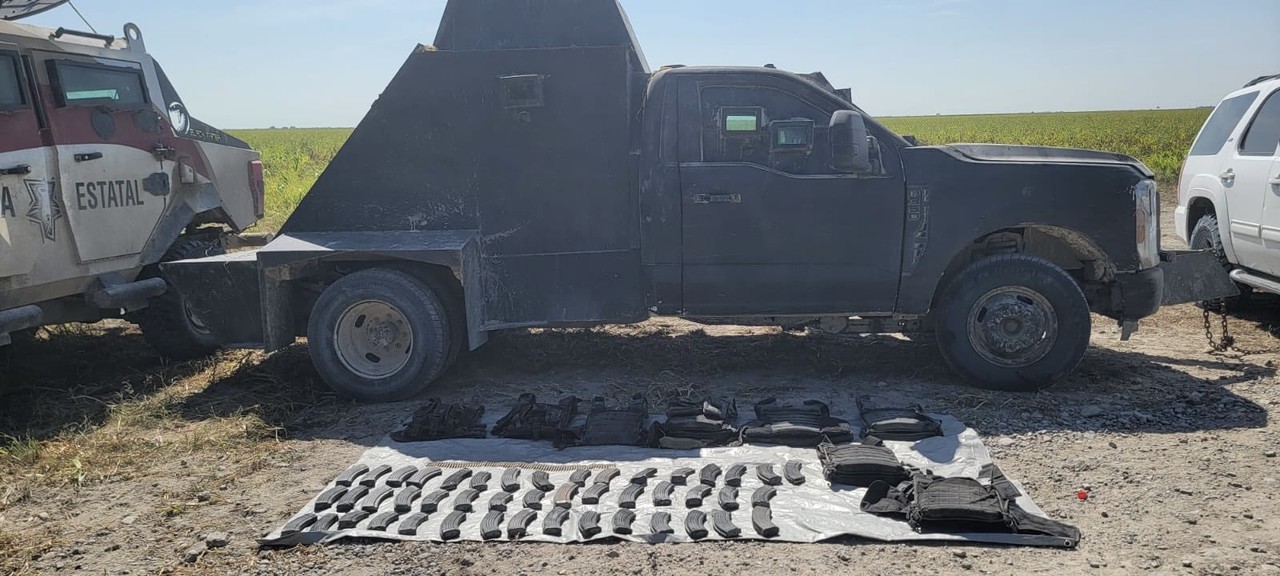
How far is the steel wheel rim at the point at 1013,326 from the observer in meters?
5.77

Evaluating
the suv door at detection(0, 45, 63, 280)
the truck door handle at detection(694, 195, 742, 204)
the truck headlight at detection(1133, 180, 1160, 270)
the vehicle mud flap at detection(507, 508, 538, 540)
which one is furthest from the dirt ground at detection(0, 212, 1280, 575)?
the truck door handle at detection(694, 195, 742, 204)

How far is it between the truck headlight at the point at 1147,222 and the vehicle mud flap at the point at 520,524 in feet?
13.7

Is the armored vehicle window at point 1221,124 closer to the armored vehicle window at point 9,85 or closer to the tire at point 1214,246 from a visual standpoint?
the tire at point 1214,246

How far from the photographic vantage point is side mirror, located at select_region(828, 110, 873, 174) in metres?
5.57

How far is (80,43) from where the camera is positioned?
6848 mm

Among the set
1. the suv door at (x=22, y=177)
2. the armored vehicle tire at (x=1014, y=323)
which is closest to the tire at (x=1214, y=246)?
the armored vehicle tire at (x=1014, y=323)

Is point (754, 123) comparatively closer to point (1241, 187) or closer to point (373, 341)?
point (373, 341)

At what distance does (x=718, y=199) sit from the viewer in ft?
19.0

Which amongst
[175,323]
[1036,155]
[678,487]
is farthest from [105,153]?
[1036,155]

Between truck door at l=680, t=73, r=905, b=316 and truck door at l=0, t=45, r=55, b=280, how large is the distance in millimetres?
4191

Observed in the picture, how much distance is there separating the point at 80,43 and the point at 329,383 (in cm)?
336

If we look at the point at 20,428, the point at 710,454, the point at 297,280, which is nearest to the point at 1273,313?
the point at 710,454

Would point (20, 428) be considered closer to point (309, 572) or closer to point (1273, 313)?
point (309, 572)

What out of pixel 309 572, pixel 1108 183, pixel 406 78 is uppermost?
pixel 406 78
